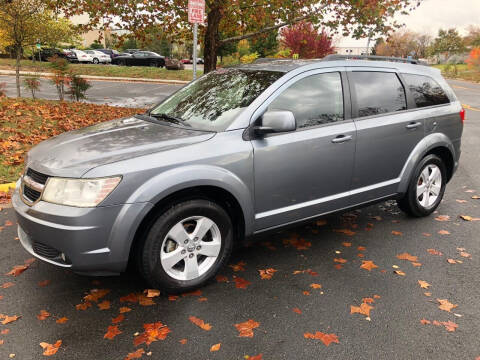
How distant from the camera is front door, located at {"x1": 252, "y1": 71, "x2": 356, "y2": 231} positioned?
139 inches

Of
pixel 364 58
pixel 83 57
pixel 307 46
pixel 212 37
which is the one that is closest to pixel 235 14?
pixel 212 37

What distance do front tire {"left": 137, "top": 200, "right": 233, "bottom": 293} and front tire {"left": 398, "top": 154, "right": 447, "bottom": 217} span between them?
2.43 m

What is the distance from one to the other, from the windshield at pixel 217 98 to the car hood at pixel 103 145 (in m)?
0.23

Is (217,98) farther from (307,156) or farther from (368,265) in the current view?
(368,265)

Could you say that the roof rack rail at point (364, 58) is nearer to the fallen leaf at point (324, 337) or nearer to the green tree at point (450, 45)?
the fallen leaf at point (324, 337)

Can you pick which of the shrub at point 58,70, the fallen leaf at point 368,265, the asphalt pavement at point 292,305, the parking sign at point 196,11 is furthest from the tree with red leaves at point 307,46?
the fallen leaf at point 368,265

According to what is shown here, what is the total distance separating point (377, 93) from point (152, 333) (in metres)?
3.11

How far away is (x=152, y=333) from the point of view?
2.85 metres

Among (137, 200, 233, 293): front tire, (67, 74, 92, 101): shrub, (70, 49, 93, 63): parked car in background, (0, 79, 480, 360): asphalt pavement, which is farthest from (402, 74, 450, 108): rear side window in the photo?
(70, 49, 93, 63): parked car in background

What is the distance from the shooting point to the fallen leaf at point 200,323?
291cm

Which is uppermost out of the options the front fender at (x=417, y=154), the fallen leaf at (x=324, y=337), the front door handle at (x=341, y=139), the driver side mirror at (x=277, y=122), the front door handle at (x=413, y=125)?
the driver side mirror at (x=277, y=122)

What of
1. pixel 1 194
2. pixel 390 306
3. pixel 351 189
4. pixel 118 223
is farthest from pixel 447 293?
pixel 1 194

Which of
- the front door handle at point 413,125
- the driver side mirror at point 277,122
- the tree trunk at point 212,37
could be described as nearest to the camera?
the driver side mirror at point 277,122

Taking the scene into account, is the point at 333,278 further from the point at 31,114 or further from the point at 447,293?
the point at 31,114
